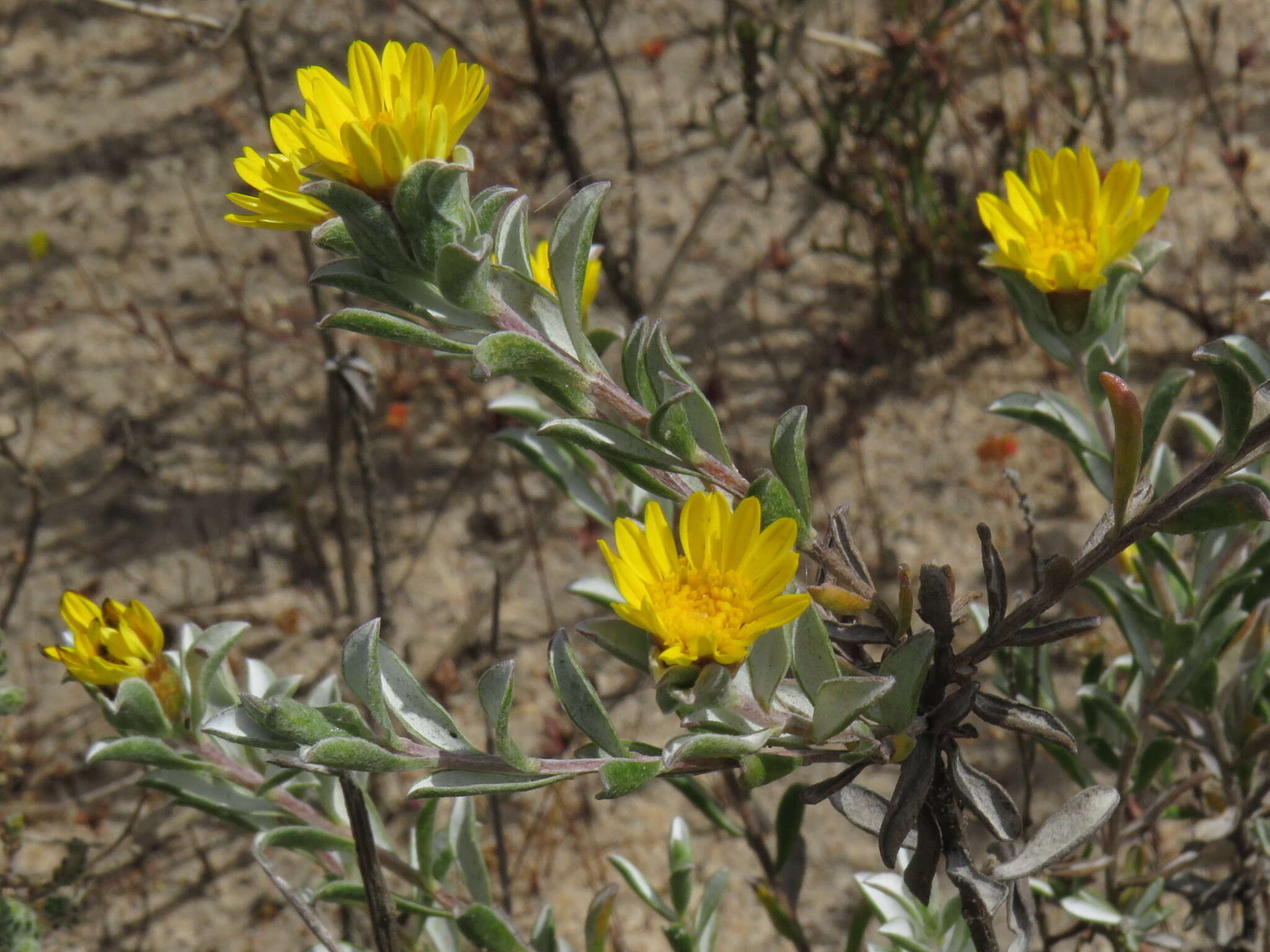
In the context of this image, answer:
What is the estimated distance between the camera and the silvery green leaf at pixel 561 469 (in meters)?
1.91

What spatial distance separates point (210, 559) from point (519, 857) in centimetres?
130

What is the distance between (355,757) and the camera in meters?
1.11

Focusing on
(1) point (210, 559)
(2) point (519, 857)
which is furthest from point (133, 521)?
(2) point (519, 857)

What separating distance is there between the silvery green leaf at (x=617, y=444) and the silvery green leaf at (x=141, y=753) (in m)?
0.72

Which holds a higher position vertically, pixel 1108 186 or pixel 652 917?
pixel 1108 186

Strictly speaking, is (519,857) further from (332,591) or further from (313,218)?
(313,218)

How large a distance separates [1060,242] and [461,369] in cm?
233

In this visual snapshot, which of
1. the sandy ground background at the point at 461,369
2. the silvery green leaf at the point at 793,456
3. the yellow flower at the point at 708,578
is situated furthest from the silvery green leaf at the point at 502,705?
the sandy ground background at the point at 461,369

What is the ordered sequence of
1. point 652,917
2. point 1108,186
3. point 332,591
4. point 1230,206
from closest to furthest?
point 1108,186, point 652,917, point 332,591, point 1230,206

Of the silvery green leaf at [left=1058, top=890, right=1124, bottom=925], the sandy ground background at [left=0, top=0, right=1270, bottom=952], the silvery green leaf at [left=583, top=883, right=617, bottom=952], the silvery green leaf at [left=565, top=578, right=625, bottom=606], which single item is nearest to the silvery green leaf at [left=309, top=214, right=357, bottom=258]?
the silvery green leaf at [left=565, top=578, right=625, bottom=606]

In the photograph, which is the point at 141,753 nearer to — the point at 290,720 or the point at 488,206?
the point at 290,720

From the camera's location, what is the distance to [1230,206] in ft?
11.6

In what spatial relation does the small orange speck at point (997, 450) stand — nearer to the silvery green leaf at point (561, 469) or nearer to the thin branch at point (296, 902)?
the silvery green leaf at point (561, 469)

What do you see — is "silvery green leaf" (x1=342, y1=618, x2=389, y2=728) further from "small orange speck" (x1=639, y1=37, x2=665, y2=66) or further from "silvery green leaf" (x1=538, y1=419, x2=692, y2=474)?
"small orange speck" (x1=639, y1=37, x2=665, y2=66)
